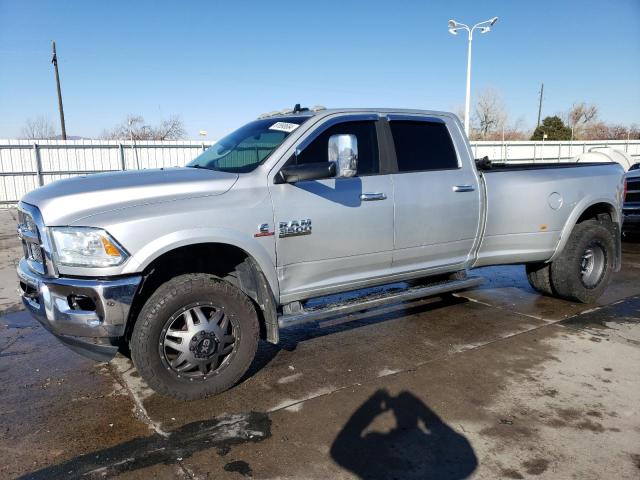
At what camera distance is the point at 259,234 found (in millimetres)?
3549

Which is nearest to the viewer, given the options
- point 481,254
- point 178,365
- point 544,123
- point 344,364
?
point 178,365

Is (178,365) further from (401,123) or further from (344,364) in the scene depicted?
(401,123)

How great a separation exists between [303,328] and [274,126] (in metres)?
2.10

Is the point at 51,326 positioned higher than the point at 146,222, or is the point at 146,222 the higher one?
the point at 146,222

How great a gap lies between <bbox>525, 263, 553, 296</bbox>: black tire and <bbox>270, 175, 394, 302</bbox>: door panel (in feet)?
8.36

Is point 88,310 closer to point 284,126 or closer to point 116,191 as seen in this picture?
point 116,191

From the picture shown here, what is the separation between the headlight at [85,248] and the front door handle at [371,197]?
1.86 m

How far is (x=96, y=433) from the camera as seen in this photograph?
10.3 feet

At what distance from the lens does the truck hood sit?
3.12 meters

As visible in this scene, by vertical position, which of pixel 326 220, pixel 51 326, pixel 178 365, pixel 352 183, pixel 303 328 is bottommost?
pixel 303 328

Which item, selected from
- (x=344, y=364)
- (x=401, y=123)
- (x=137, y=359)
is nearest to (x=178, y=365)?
(x=137, y=359)

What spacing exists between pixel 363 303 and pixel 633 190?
27.7ft

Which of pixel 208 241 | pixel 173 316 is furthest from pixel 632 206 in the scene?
pixel 173 316

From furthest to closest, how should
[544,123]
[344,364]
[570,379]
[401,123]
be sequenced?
[544,123] → [401,123] → [344,364] → [570,379]
